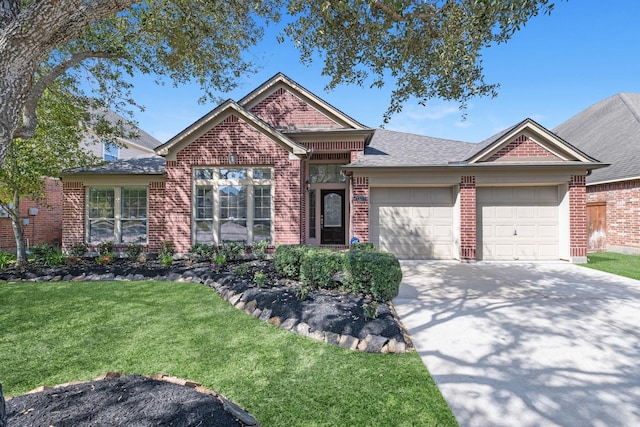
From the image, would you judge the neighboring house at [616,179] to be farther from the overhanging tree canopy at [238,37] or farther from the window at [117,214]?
the window at [117,214]

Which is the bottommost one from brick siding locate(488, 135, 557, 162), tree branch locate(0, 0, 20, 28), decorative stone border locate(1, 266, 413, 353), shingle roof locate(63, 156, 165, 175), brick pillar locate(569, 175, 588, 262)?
decorative stone border locate(1, 266, 413, 353)

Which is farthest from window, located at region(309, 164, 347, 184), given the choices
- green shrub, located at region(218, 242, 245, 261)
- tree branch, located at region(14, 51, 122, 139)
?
tree branch, located at region(14, 51, 122, 139)

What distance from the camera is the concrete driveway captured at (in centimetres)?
270

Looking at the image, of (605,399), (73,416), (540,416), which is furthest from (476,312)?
(73,416)

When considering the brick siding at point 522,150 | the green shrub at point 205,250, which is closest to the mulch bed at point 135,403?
the green shrub at point 205,250

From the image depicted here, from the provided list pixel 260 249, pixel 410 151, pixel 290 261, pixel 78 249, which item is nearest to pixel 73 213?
pixel 78 249

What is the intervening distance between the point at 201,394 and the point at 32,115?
21.3ft

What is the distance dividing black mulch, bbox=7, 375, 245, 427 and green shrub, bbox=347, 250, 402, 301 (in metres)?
3.61

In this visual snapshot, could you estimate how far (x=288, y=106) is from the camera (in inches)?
474

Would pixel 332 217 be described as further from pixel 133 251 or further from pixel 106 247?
pixel 106 247

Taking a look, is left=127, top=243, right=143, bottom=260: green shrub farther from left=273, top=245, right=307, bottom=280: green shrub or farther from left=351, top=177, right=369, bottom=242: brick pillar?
left=351, top=177, right=369, bottom=242: brick pillar

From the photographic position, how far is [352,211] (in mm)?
10297

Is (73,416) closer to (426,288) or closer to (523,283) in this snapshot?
(426,288)

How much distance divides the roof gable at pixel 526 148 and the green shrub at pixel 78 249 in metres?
14.0
